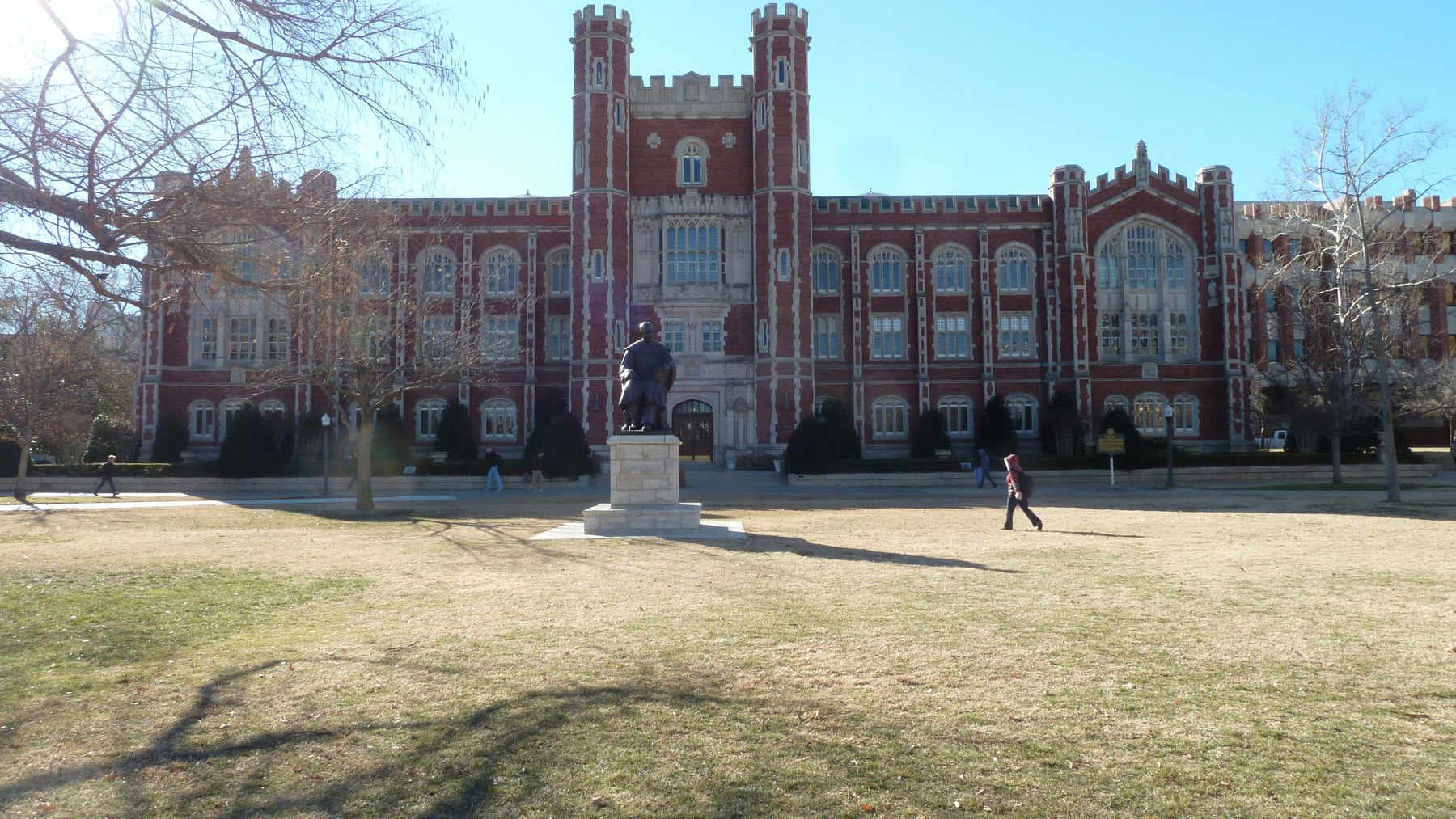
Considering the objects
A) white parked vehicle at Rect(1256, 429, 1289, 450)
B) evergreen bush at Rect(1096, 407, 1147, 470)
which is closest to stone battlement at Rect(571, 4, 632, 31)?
evergreen bush at Rect(1096, 407, 1147, 470)

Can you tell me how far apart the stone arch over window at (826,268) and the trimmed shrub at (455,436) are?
17.5 meters

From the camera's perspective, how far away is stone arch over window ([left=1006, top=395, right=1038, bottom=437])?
1658 inches

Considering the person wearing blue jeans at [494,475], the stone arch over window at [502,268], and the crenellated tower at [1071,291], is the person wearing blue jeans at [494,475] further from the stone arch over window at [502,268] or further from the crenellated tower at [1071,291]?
the crenellated tower at [1071,291]

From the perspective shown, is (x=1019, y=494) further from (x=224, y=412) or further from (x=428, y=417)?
(x=224, y=412)

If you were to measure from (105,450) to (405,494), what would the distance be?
59.3 feet

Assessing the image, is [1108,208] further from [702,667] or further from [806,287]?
[702,667]

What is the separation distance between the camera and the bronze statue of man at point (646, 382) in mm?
15977

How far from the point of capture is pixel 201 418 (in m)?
40.7

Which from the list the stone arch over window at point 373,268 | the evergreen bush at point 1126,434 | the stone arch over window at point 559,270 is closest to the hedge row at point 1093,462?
the evergreen bush at point 1126,434

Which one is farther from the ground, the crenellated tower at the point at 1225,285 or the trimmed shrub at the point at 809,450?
the crenellated tower at the point at 1225,285

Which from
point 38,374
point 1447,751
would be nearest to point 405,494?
point 38,374

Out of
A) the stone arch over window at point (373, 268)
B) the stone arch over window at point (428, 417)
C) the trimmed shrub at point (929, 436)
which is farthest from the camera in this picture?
the stone arch over window at point (428, 417)

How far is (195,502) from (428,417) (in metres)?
16.5

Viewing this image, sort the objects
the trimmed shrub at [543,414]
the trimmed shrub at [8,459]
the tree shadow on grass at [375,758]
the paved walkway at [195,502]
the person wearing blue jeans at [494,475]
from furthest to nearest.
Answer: the trimmed shrub at [543,414] → the trimmed shrub at [8,459] → the person wearing blue jeans at [494,475] → the paved walkway at [195,502] → the tree shadow on grass at [375,758]
